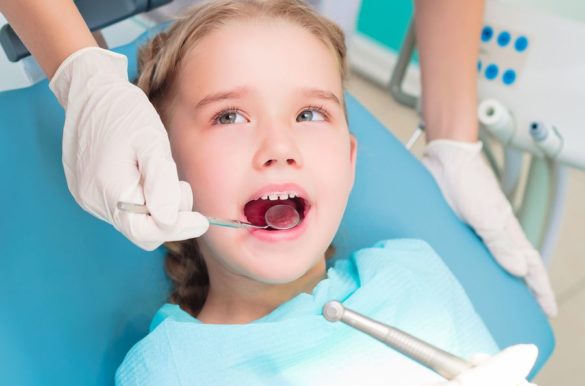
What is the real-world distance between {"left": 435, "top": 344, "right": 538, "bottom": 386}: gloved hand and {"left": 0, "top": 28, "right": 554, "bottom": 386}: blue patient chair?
1.84ft

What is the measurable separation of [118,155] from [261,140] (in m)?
0.20

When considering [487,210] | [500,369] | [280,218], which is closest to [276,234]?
[280,218]

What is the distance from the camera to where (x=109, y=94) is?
0.92 meters

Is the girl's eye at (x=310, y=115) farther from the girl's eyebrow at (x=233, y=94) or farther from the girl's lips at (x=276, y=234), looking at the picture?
the girl's lips at (x=276, y=234)

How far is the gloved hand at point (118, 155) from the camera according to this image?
0.82 meters

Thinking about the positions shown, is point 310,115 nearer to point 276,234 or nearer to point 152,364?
point 276,234

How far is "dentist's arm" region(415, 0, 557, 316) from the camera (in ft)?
4.54

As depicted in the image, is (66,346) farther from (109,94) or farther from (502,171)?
(502,171)

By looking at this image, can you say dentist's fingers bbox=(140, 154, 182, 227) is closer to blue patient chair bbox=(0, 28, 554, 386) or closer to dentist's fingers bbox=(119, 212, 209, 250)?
dentist's fingers bbox=(119, 212, 209, 250)

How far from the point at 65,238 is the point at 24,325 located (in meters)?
0.17

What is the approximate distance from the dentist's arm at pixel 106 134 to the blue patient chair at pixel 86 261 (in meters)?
0.20

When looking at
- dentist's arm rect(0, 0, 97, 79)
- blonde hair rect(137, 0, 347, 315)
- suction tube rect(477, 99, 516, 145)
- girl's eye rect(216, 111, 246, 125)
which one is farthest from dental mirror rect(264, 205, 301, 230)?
suction tube rect(477, 99, 516, 145)

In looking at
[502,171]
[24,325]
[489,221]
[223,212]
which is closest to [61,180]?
[24,325]

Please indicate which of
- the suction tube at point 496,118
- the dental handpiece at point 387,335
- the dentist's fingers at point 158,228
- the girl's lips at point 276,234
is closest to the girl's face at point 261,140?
the girl's lips at point 276,234
